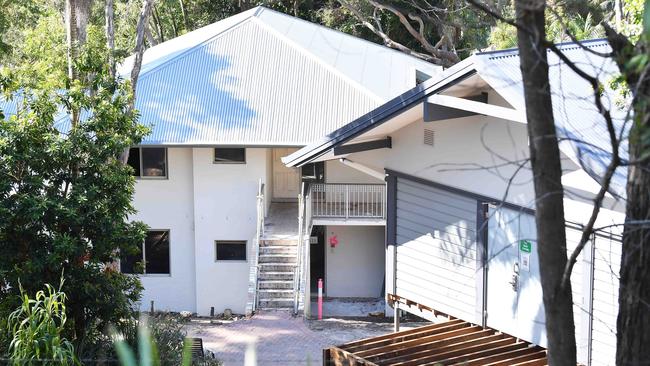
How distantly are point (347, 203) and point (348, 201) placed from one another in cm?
24

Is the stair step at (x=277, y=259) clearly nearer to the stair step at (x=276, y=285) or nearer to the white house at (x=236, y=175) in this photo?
the white house at (x=236, y=175)

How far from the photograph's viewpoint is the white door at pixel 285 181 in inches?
1086

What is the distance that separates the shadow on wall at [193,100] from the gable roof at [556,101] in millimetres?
9624

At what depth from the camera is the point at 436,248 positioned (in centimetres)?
1496

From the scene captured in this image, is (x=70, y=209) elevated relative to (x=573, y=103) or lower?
lower

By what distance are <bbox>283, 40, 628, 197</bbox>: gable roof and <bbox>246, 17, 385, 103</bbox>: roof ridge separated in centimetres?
1100

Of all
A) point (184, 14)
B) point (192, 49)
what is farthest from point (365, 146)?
point (184, 14)

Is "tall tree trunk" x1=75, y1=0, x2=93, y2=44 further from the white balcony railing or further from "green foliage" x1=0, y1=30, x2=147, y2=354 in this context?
the white balcony railing

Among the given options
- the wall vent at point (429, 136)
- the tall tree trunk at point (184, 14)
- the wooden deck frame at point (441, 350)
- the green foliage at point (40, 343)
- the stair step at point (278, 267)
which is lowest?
the stair step at point (278, 267)

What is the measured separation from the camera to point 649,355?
6.75 metres

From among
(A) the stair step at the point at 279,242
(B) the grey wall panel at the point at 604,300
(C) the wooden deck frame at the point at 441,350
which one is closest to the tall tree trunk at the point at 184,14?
(A) the stair step at the point at 279,242

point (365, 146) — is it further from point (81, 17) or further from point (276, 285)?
A: point (81, 17)

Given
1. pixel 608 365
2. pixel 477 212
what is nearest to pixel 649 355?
pixel 608 365

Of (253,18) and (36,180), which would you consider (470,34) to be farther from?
(36,180)
